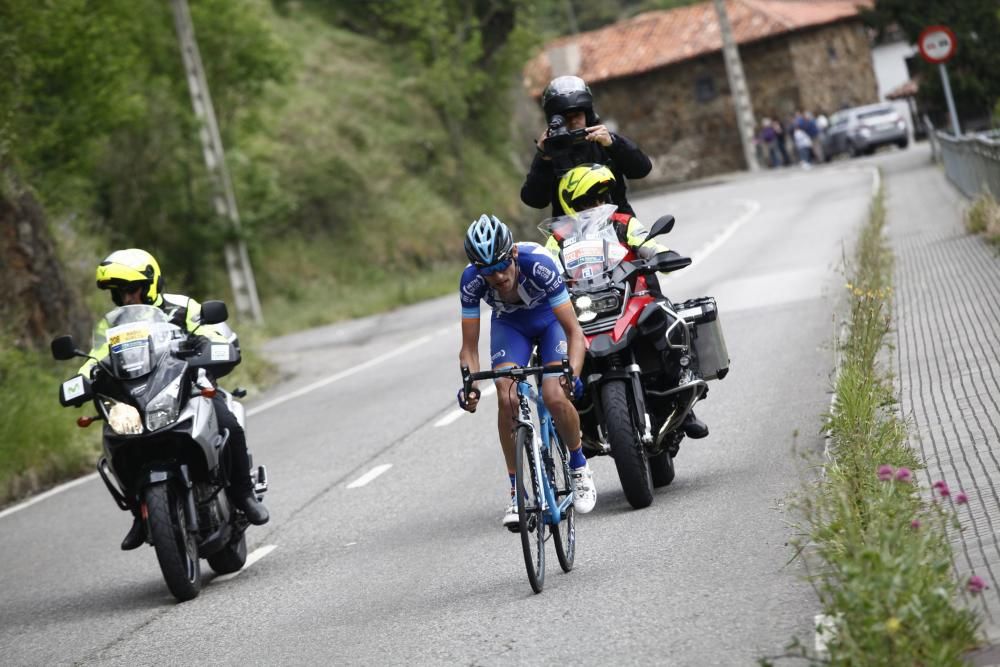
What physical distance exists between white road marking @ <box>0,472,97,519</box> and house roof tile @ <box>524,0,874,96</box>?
62528mm

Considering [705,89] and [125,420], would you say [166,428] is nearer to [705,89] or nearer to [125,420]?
[125,420]

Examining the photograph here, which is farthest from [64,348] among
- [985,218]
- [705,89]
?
[705,89]

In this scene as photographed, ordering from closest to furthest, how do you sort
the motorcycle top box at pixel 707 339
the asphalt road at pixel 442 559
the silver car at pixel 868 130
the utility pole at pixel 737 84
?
the asphalt road at pixel 442 559, the motorcycle top box at pixel 707 339, the silver car at pixel 868 130, the utility pole at pixel 737 84

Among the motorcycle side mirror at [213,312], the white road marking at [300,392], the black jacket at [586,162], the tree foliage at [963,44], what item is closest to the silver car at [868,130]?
the tree foliage at [963,44]

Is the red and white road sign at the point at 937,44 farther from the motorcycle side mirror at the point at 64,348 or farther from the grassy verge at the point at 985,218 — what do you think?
the motorcycle side mirror at the point at 64,348

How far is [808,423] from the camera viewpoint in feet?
37.1

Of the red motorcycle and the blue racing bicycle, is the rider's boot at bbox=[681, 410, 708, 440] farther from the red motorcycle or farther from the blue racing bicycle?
Result: the blue racing bicycle

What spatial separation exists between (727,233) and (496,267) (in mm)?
27993

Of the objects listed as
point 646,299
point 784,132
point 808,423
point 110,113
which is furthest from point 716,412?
point 784,132

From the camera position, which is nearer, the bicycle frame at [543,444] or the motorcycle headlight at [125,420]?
the bicycle frame at [543,444]

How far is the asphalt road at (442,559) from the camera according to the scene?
6.91m

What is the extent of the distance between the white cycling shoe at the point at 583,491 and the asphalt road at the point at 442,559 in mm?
258

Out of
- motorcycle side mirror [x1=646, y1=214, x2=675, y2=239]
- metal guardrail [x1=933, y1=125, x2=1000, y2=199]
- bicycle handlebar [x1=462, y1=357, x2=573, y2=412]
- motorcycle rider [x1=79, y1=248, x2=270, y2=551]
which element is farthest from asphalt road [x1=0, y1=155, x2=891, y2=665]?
metal guardrail [x1=933, y1=125, x2=1000, y2=199]

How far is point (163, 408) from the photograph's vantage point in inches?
353
